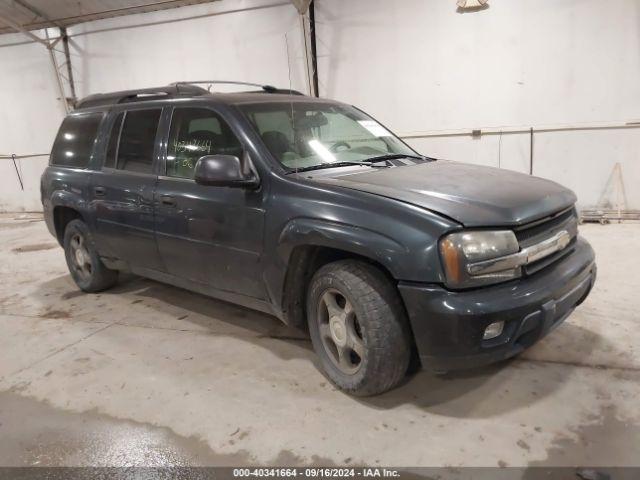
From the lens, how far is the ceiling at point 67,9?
7.54 meters

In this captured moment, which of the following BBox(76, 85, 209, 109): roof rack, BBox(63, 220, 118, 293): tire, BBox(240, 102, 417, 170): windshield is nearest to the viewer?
BBox(240, 102, 417, 170): windshield

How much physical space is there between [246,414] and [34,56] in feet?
31.4

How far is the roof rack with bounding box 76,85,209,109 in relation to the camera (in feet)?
10.5

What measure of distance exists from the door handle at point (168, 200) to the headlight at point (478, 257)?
6.02 ft

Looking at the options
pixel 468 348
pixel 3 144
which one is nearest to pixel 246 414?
pixel 468 348

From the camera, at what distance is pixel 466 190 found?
7.41 ft

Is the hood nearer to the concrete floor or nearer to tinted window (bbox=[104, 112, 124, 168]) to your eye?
the concrete floor

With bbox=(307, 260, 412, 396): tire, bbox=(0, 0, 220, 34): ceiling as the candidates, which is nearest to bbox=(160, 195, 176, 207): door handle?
bbox=(307, 260, 412, 396): tire

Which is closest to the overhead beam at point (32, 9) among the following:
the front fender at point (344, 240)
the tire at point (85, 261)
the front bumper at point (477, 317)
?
the tire at point (85, 261)

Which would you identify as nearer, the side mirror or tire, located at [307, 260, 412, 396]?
tire, located at [307, 260, 412, 396]

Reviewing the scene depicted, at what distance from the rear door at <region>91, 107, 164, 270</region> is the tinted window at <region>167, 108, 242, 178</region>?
190 mm

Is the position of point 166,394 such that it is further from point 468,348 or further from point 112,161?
point 112,161

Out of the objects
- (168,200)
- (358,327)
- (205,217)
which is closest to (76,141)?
(168,200)

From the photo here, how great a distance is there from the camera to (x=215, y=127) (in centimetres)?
285
